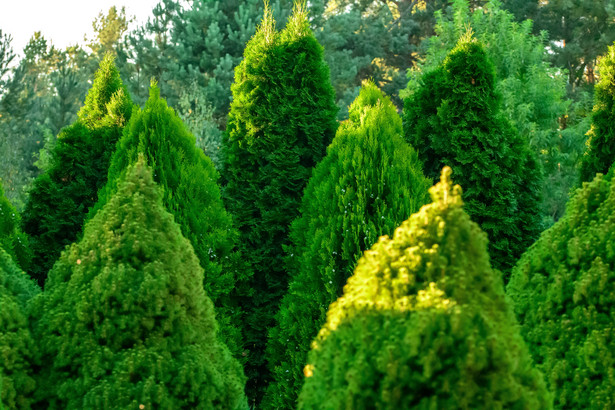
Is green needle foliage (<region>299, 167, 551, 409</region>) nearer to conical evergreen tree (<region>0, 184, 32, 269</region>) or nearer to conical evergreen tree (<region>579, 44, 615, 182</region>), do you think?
conical evergreen tree (<region>579, 44, 615, 182</region>)

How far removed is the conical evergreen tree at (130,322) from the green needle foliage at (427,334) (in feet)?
3.01

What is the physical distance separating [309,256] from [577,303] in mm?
2484

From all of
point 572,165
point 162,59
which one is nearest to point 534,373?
point 572,165

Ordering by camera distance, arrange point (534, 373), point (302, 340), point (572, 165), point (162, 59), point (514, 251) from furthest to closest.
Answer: point (162, 59)
point (572, 165)
point (514, 251)
point (302, 340)
point (534, 373)

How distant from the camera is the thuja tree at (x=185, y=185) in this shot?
5.65 metres

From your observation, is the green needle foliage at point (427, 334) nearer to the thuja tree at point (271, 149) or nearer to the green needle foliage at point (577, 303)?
the green needle foliage at point (577, 303)

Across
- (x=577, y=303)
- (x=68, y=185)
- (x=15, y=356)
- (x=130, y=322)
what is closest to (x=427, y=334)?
(x=130, y=322)

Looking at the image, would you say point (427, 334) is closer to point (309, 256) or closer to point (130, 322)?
point (130, 322)

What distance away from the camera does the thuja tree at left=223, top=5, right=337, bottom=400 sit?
6848 mm

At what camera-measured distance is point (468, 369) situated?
234 centimetres

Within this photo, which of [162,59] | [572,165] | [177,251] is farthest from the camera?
[162,59]

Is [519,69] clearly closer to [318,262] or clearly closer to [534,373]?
[318,262]

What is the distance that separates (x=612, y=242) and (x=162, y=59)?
24.0m

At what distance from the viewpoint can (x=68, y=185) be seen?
27.1ft
